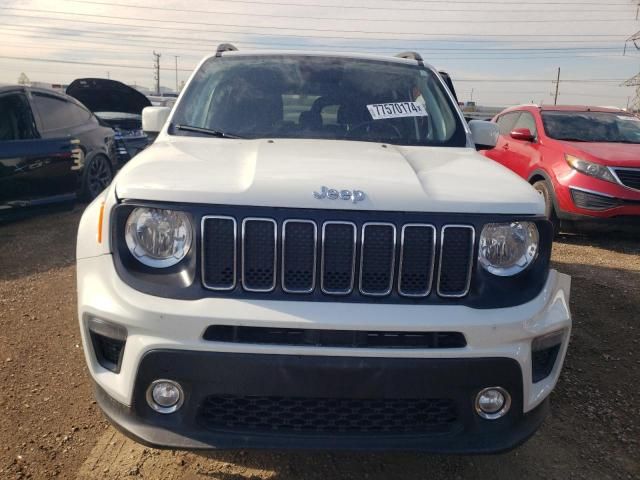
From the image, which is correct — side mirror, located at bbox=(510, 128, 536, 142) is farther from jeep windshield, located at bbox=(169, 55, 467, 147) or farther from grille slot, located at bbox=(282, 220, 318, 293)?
grille slot, located at bbox=(282, 220, 318, 293)

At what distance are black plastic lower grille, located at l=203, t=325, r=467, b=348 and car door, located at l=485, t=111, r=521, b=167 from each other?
23.1ft

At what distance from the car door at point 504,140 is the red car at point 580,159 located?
0.06 ft

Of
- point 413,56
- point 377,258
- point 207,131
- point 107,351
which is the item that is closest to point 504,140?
point 413,56

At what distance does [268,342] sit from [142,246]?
61cm

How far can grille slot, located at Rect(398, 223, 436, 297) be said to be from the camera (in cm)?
223

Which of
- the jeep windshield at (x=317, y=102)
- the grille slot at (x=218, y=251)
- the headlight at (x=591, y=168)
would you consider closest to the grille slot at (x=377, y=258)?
the grille slot at (x=218, y=251)

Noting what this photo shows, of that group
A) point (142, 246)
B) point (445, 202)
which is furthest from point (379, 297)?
point (142, 246)

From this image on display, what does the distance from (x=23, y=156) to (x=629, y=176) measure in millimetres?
6905

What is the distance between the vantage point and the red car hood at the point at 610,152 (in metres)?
6.98

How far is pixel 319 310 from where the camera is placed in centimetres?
214

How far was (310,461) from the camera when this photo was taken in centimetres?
281

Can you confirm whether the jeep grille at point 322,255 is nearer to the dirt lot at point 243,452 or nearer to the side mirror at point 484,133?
the dirt lot at point 243,452

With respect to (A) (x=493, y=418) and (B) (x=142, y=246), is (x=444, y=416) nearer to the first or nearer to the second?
(A) (x=493, y=418)

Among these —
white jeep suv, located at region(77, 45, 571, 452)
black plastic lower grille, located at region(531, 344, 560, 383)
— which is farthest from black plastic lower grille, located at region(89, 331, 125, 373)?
black plastic lower grille, located at region(531, 344, 560, 383)
